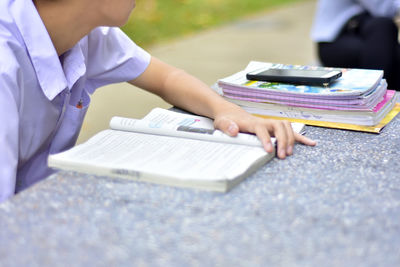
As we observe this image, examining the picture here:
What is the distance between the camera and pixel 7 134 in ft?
3.17

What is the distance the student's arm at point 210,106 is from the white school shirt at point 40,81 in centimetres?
5

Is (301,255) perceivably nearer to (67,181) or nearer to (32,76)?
(67,181)

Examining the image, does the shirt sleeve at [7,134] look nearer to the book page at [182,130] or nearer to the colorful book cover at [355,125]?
the book page at [182,130]

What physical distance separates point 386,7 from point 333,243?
189 centimetres

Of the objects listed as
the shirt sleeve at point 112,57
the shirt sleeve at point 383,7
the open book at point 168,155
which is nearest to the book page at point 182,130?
the open book at point 168,155

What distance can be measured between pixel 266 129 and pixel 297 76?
283 millimetres

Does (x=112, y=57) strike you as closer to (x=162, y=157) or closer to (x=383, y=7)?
(x=162, y=157)

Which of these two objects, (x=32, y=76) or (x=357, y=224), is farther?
(x=32, y=76)

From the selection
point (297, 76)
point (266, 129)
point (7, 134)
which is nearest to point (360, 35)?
point (297, 76)

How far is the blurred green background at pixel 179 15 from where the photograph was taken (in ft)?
17.7

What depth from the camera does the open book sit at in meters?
0.85

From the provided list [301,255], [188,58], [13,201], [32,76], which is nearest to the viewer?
[301,255]

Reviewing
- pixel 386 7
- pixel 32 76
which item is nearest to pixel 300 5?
pixel 386 7

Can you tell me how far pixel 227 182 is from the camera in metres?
0.82
